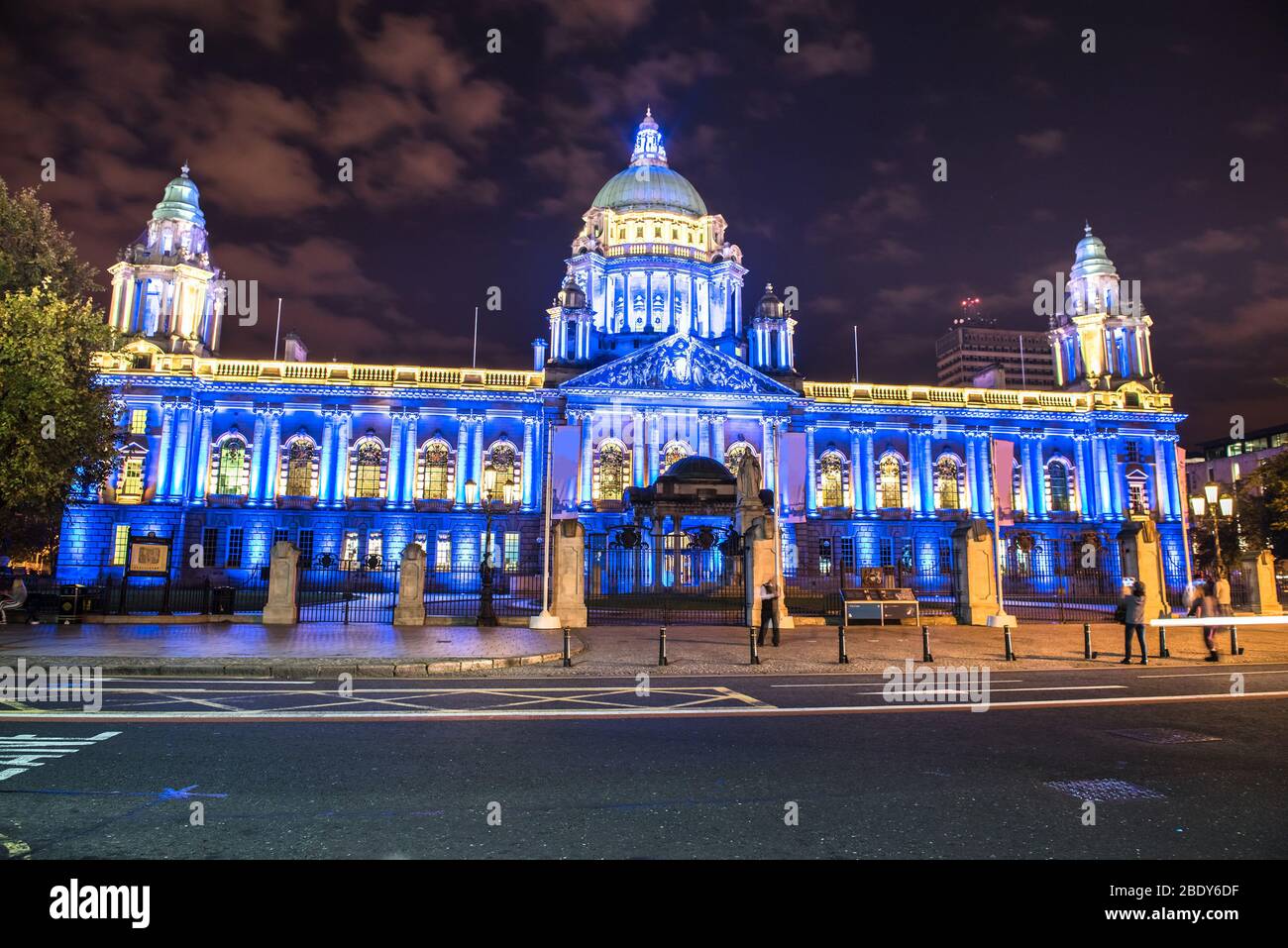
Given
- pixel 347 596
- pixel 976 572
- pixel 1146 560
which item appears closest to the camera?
pixel 347 596

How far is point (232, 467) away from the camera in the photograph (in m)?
55.4

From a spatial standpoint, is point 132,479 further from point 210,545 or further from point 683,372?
point 683,372

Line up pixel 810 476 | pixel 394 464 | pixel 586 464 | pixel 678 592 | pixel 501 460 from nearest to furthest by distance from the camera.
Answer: pixel 678 592, pixel 586 464, pixel 394 464, pixel 501 460, pixel 810 476

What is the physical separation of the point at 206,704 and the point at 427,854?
22.7 ft

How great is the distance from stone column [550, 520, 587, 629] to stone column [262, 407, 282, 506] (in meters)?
37.7

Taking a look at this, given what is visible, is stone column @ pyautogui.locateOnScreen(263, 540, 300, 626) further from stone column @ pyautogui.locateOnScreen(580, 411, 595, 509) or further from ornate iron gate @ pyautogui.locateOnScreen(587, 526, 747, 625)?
stone column @ pyautogui.locateOnScreen(580, 411, 595, 509)

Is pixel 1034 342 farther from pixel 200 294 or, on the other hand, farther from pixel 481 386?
pixel 200 294

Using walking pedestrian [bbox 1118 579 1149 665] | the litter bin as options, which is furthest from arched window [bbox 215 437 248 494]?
walking pedestrian [bbox 1118 579 1149 665]

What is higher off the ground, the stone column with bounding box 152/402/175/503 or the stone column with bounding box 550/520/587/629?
the stone column with bounding box 152/402/175/503

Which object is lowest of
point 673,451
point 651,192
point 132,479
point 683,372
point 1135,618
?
point 1135,618

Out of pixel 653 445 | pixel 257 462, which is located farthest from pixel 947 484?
pixel 257 462

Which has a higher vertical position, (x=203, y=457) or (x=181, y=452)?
(x=181, y=452)

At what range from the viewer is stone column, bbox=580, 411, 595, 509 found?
54969 millimetres

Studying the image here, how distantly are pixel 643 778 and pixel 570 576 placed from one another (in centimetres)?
1777
